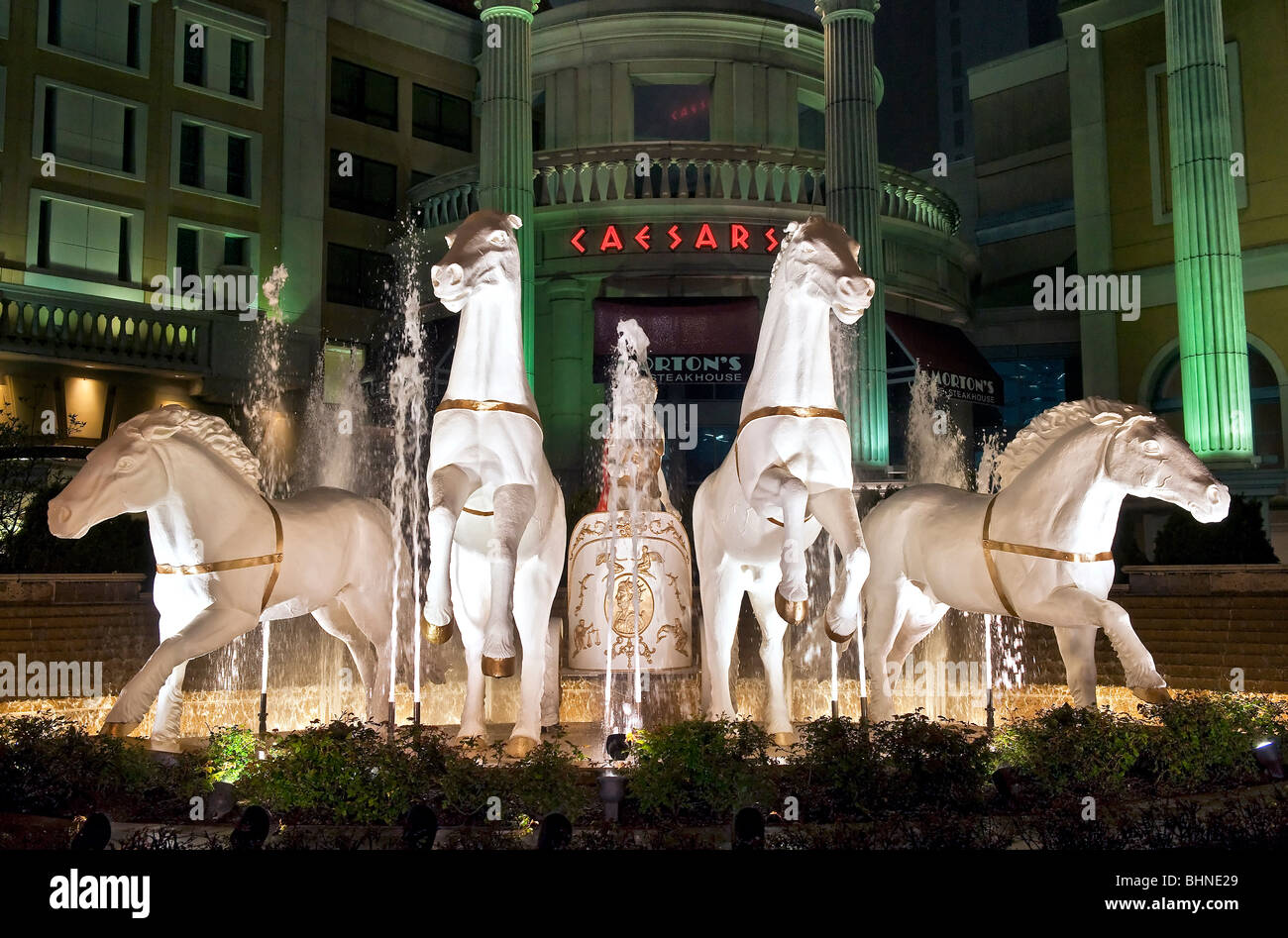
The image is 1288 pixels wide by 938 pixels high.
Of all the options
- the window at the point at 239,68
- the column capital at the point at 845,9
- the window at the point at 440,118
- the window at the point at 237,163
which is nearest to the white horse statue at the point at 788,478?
the column capital at the point at 845,9

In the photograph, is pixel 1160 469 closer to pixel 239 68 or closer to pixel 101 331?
pixel 101 331

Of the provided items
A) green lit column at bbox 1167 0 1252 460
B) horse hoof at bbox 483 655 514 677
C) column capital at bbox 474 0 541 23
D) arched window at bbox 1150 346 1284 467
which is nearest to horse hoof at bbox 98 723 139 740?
horse hoof at bbox 483 655 514 677

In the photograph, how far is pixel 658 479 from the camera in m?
11.2

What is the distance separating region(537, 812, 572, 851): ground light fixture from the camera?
18.8 ft

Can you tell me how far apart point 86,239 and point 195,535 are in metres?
23.0

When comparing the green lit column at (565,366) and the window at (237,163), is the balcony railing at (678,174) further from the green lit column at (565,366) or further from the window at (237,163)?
the window at (237,163)

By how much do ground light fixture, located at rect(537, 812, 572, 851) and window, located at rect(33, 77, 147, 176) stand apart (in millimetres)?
26398

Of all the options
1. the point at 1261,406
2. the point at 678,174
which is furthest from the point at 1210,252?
the point at 678,174

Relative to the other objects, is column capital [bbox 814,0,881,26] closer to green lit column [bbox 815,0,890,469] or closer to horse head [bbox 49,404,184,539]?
green lit column [bbox 815,0,890,469]

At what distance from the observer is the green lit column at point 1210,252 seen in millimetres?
20531

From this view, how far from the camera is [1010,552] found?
802 cm

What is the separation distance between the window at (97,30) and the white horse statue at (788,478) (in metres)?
25.4

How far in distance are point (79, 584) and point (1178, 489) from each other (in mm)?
13014
